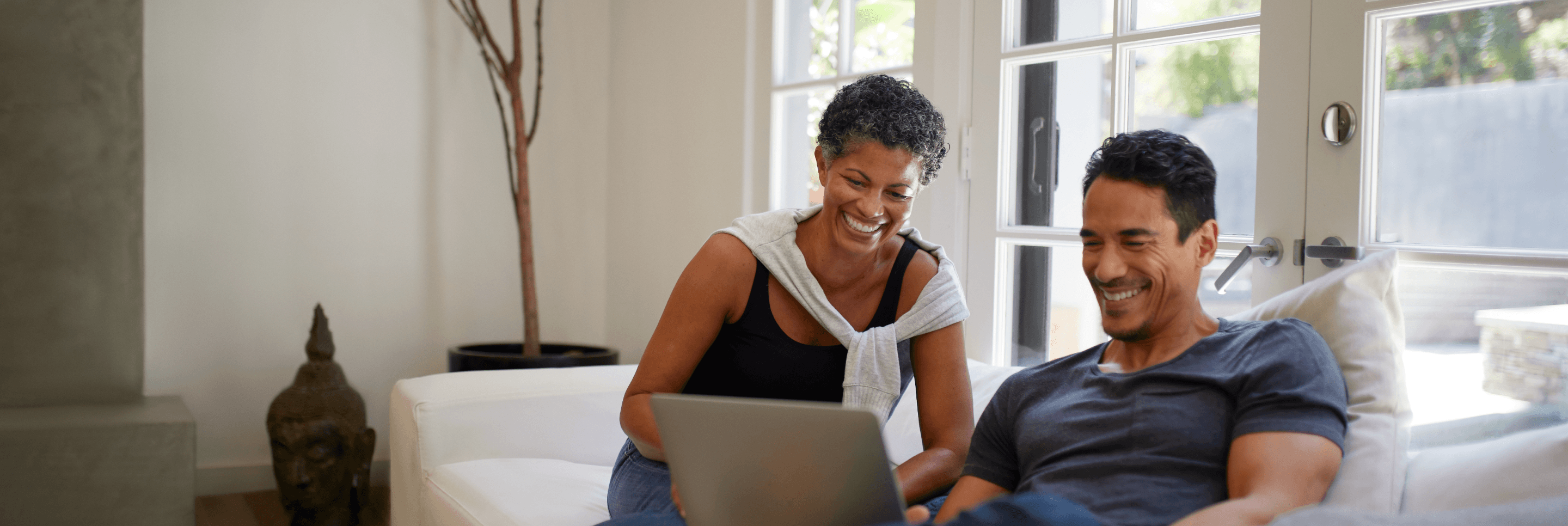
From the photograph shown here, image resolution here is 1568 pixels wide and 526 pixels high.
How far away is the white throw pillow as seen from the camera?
1063 mm

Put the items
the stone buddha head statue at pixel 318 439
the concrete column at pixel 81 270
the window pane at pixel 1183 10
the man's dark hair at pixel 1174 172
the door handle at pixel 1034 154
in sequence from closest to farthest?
1. the man's dark hair at pixel 1174 172
2. the window pane at pixel 1183 10
3. the door handle at pixel 1034 154
4. the concrete column at pixel 81 270
5. the stone buddha head statue at pixel 318 439

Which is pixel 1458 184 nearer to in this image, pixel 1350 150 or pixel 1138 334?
pixel 1350 150

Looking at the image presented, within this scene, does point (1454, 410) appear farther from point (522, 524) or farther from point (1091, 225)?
point (522, 524)

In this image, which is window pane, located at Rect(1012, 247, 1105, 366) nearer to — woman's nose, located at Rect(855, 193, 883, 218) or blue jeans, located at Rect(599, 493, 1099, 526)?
woman's nose, located at Rect(855, 193, 883, 218)

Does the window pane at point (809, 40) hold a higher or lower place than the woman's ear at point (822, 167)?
higher

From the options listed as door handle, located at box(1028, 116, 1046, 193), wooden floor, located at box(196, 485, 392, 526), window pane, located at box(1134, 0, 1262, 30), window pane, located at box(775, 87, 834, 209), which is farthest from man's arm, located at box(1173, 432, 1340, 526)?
wooden floor, located at box(196, 485, 392, 526)

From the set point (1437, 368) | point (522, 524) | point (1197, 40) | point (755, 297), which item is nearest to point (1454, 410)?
point (1437, 368)

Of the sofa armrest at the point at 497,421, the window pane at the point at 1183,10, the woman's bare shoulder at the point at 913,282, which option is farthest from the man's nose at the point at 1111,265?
the sofa armrest at the point at 497,421

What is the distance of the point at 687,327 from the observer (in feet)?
4.95

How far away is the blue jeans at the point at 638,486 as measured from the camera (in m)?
1.48

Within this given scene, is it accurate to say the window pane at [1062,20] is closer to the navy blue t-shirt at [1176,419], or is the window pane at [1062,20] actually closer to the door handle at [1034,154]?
the door handle at [1034,154]

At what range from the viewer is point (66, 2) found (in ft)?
8.46

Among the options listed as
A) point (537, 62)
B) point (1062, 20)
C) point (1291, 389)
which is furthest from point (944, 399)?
point (537, 62)

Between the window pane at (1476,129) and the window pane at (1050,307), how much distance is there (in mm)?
593
